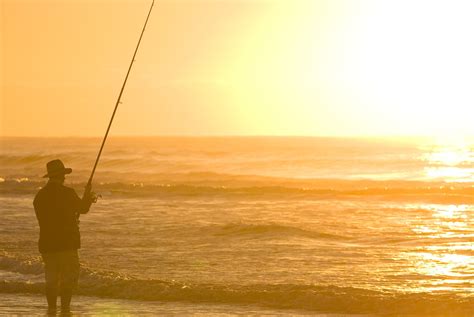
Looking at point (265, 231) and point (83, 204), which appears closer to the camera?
point (83, 204)

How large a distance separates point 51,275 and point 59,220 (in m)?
0.58

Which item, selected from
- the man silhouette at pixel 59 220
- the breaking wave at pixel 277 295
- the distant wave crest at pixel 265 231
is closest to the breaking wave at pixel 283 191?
the distant wave crest at pixel 265 231

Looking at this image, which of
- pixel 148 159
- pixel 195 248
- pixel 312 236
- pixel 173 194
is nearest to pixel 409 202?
A: pixel 173 194

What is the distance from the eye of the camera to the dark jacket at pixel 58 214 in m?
8.96

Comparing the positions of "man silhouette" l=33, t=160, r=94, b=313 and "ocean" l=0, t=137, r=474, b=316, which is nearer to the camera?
"man silhouette" l=33, t=160, r=94, b=313

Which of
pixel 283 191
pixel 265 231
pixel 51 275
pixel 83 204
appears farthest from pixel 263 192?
pixel 83 204

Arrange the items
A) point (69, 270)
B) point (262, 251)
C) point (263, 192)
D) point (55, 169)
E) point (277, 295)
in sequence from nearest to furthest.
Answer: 1. point (55, 169)
2. point (69, 270)
3. point (277, 295)
4. point (262, 251)
5. point (263, 192)

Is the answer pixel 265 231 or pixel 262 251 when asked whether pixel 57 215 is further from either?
pixel 265 231

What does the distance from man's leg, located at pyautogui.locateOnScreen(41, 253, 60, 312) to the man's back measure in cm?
8

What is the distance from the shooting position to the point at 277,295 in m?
10.9

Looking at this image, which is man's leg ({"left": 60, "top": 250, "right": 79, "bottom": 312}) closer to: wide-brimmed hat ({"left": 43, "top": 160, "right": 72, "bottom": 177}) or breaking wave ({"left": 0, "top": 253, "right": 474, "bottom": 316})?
wide-brimmed hat ({"left": 43, "top": 160, "right": 72, "bottom": 177})

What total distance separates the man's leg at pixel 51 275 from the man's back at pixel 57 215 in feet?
0.27

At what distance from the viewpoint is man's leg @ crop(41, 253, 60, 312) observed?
9078mm

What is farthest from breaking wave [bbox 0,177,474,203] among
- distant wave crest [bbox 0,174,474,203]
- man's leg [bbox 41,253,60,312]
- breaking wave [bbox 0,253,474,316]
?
man's leg [bbox 41,253,60,312]
